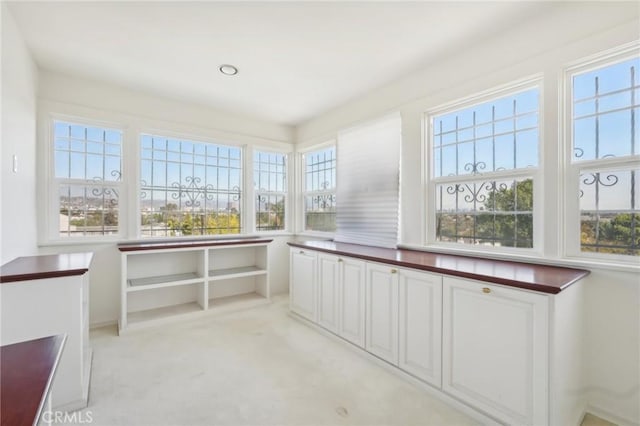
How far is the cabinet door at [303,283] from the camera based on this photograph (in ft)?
10.3

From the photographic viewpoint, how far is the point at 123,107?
10.8ft

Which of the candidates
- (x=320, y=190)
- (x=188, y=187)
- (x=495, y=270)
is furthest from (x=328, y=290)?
(x=188, y=187)

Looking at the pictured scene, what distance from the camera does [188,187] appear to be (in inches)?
151

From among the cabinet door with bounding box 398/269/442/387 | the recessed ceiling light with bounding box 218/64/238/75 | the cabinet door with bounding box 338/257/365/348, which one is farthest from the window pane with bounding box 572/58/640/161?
the recessed ceiling light with bounding box 218/64/238/75

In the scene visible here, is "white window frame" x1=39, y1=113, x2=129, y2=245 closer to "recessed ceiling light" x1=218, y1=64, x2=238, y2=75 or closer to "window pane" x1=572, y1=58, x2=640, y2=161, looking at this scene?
"recessed ceiling light" x1=218, y1=64, x2=238, y2=75

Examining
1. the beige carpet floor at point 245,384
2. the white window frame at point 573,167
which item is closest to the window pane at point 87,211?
the beige carpet floor at point 245,384

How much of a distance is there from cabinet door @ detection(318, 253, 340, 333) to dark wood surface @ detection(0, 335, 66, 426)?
2.11m

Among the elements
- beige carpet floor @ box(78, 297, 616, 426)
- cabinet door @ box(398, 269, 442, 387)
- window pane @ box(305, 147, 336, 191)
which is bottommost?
beige carpet floor @ box(78, 297, 616, 426)

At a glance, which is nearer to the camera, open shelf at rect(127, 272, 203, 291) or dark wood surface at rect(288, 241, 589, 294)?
dark wood surface at rect(288, 241, 589, 294)

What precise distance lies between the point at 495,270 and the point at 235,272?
121 inches

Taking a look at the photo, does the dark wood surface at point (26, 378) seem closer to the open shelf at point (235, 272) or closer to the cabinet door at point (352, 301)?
the cabinet door at point (352, 301)

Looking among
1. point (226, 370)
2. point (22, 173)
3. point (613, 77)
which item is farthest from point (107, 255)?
point (613, 77)

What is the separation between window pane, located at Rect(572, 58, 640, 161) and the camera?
181 centimetres

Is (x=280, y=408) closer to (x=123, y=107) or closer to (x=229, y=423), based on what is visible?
(x=229, y=423)
